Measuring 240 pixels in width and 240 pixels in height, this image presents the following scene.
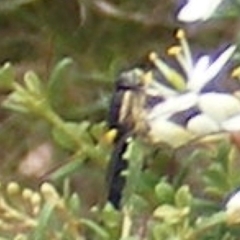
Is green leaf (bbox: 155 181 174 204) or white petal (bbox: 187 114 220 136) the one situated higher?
white petal (bbox: 187 114 220 136)

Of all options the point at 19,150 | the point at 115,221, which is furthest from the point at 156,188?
the point at 19,150

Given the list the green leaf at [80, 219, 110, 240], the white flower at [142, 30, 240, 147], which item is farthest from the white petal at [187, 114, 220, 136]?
the green leaf at [80, 219, 110, 240]

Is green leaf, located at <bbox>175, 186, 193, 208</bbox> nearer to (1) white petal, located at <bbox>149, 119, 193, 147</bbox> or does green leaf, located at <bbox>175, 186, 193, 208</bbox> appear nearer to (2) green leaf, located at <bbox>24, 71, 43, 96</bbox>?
(1) white petal, located at <bbox>149, 119, 193, 147</bbox>

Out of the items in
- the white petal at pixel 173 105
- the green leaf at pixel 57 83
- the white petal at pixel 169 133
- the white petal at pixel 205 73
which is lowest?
the white petal at pixel 169 133

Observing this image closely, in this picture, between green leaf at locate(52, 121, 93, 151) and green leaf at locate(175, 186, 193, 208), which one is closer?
green leaf at locate(175, 186, 193, 208)

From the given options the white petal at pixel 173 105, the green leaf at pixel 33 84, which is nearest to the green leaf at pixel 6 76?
the green leaf at pixel 33 84

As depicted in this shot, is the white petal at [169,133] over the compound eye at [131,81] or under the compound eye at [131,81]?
under

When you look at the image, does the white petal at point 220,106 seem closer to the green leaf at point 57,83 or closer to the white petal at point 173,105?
the white petal at point 173,105
